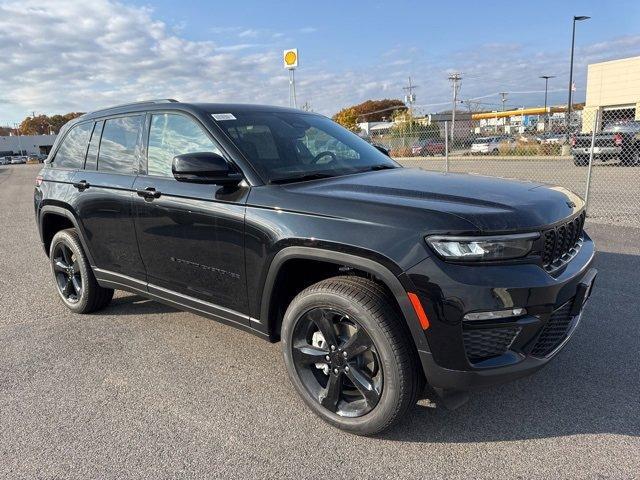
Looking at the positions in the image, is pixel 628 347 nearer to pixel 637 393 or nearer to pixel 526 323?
pixel 637 393

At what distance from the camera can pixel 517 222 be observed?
2.46 metres

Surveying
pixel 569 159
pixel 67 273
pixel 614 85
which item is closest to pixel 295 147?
pixel 67 273

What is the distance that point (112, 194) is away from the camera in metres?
3.95

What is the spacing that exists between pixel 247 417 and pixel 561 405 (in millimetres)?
1836

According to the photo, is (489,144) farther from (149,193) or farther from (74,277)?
(149,193)

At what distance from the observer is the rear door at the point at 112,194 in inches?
153

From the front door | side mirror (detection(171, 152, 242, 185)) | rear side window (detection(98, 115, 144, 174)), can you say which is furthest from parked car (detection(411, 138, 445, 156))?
side mirror (detection(171, 152, 242, 185))

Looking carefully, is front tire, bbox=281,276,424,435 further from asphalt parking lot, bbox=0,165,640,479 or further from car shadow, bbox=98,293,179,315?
car shadow, bbox=98,293,179,315

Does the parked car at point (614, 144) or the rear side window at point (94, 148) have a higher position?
the rear side window at point (94, 148)

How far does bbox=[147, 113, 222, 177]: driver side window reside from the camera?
346cm

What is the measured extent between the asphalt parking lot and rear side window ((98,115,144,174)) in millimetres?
1384

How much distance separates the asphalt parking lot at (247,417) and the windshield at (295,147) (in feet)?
4.58

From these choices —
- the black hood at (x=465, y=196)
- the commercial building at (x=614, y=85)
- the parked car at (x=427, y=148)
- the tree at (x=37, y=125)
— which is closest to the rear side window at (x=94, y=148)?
the black hood at (x=465, y=196)

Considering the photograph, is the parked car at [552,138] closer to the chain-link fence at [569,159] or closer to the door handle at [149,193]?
the chain-link fence at [569,159]
